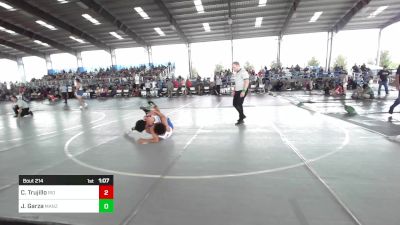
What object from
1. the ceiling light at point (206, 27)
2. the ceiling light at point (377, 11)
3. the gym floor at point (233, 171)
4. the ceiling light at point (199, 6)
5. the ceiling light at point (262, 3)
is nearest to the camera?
the gym floor at point (233, 171)

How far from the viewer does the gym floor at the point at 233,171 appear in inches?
102

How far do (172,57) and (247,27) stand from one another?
405 inches

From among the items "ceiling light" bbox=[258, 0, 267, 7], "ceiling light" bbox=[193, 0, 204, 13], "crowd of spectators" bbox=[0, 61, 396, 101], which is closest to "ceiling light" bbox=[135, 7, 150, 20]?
"ceiling light" bbox=[193, 0, 204, 13]

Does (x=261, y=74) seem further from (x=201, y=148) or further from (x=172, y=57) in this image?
(x=201, y=148)

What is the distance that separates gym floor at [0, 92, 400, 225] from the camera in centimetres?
260

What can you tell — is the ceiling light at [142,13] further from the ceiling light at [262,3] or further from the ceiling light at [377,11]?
the ceiling light at [377,11]

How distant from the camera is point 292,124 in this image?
7.09 meters

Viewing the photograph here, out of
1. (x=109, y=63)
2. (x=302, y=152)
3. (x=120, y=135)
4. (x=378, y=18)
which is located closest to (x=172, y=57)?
(x=109, y=63)
